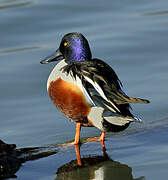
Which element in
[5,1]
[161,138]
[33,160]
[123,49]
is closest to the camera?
[33,160]

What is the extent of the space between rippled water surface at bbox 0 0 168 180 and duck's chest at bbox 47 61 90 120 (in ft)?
1.18

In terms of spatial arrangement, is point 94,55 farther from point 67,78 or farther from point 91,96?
point 91,96

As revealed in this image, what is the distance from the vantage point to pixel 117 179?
17.3 ft

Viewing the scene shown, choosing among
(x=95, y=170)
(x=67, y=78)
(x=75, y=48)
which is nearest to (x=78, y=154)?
(x=95, y=170)

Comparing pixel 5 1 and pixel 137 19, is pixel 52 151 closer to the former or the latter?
pixel 137 19

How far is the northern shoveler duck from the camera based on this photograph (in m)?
5.95

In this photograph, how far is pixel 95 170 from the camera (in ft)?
18.0

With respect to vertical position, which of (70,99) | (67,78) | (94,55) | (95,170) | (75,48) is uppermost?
(75,48)

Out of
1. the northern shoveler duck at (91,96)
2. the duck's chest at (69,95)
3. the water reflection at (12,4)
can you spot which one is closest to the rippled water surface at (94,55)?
the water reflection at (12,4)

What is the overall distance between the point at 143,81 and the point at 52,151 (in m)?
2.44

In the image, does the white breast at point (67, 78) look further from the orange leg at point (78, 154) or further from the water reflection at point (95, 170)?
the water reflection at point (95, 170)

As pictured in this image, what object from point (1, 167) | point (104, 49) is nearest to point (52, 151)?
point (1, 167)

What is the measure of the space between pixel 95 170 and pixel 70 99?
3.09 feet

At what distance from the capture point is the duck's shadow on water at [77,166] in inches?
211
